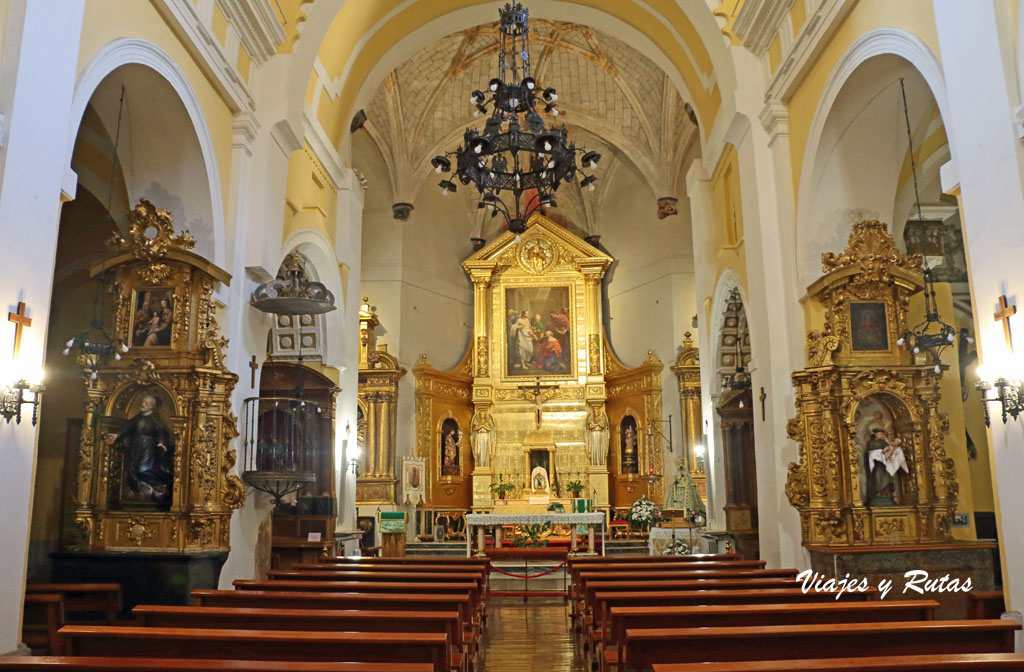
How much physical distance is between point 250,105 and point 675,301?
1187cm

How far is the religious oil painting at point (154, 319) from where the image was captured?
26.6 ft

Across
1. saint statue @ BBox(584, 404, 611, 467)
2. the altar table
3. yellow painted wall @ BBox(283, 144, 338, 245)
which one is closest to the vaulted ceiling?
saint statue @ BBox(584, 404, 611, 467)

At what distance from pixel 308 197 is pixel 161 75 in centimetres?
414

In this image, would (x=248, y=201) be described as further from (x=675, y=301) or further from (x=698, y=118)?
(x=675, y=301)

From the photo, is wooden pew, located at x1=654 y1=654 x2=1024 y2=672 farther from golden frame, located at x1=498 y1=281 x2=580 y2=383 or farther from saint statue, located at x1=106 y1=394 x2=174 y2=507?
golden frame, located at x1=498 y1=281 x2=580 y2=383

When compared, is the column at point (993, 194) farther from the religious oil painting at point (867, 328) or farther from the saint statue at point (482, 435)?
the saint statue at point (482, 435)

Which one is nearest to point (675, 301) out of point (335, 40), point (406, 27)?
point (406, 27)

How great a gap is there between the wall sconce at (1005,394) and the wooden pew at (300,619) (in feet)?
11.5

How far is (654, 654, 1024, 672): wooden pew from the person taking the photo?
3.47 metres

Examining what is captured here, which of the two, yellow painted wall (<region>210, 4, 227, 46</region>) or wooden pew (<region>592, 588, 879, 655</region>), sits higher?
yellow painted wall (<region>210, 4, 227, 46</region>)

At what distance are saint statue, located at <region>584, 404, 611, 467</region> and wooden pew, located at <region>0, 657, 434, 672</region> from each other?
16366 millimetres

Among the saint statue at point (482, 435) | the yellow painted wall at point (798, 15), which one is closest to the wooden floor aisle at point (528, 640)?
the yellow painted wall at point (798, 15)

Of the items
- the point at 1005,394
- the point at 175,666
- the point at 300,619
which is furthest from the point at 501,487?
the point at 175,666

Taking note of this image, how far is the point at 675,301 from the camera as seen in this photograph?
1922cm
